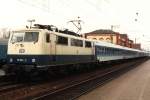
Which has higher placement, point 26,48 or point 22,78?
point 26,48

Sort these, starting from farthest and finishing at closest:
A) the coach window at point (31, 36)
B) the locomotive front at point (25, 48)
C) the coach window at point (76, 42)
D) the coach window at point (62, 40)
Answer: the coach window at point (76, 42) < the coach window at point (62, 40) < the coach window at point (31, 36) < the locomotive front at point (25, 48)

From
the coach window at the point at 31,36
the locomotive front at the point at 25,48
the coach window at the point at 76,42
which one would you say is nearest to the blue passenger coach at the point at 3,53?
the coach window at the point at 76,42

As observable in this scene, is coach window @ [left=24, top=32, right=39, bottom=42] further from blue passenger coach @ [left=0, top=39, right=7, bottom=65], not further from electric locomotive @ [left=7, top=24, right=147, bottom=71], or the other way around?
blue passenger coach @ [left=0, top=39, right=7, bottom=65]

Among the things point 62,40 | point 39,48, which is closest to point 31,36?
point 39,48

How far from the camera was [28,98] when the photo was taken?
13445 millimetres

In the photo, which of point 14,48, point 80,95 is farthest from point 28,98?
point 14,48

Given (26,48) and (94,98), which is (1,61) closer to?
(26,48)

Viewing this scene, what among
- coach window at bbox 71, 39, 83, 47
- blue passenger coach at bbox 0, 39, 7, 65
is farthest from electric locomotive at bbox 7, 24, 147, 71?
blue passenger coach at bbox 0, 39, 7, 65

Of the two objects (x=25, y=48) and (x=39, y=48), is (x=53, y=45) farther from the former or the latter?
(x=25, y=48)

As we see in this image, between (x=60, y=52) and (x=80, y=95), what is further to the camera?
(x=60, y=52)

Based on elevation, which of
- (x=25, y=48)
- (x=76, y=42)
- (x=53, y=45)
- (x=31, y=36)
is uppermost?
(x=31, y=36)

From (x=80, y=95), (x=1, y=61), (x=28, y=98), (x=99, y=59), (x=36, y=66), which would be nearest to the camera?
(x=28, y=98)

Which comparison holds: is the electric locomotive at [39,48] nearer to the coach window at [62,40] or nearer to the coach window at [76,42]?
the coach window at [62,40]

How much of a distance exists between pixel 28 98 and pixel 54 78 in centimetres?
887
